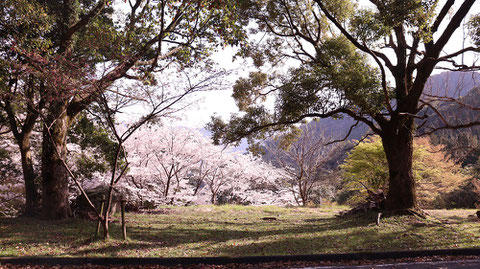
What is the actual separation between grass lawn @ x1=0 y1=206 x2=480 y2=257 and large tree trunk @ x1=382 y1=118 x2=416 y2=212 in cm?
61

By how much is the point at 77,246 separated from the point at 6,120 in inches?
268

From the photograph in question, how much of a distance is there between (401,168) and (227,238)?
217 inches

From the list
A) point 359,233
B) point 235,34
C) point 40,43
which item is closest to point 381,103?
point 359,233

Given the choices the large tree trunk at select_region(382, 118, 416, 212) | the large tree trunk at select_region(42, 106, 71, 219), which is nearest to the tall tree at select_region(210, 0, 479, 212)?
the large tree trunk at select_region(382, 118, 416, 212)

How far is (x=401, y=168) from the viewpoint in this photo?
379 inches

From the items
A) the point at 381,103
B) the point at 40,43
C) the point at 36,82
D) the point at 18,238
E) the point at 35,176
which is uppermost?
the point at 40,43

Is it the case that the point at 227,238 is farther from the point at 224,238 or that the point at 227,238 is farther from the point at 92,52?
the point at 92,52

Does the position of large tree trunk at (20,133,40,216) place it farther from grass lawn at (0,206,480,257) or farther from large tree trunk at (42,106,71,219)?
large tree trunk at (42,106,71,219)

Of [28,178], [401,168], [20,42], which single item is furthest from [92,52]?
[401,168]

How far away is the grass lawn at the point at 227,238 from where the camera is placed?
6.30 meters

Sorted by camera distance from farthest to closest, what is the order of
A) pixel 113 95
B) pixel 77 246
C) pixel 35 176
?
1. pixel 35 176
2. pixel 113 95
3. pixel 77 246

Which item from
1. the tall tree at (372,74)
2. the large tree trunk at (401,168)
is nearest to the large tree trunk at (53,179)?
the tall tree at (372,74)

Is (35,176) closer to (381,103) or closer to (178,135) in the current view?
(178,135)

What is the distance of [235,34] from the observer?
302 inches
